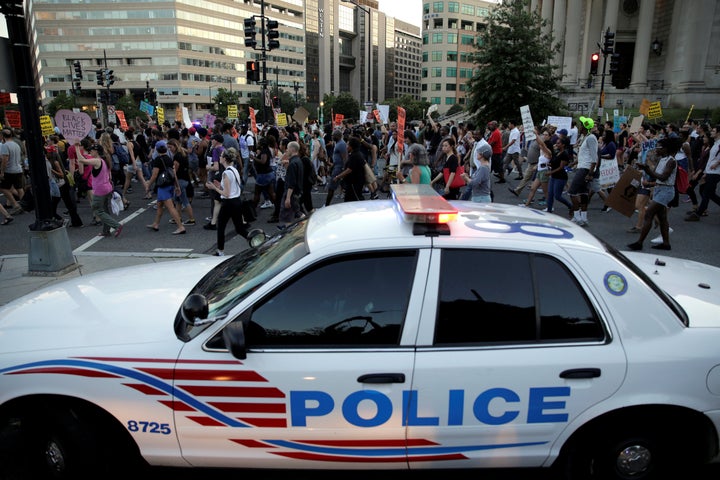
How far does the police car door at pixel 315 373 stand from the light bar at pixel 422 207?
22 centimetres

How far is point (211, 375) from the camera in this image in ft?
8.68

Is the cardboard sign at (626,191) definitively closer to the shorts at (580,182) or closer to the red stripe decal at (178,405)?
the shorts at (580,182)

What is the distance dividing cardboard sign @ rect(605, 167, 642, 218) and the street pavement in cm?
60

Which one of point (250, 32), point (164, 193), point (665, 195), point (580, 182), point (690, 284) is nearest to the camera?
point (690, 284)

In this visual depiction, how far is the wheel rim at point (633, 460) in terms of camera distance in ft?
9.28

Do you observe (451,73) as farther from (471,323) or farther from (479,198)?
(471,323)

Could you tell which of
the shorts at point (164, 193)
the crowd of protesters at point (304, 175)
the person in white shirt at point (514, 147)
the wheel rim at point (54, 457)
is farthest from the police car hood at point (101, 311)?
the person in white shirt at point (514, 147)

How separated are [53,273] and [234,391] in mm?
6177

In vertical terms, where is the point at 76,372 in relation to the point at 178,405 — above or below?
above

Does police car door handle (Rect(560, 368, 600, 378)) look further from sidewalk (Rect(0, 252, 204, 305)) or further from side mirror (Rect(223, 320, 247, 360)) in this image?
sidewalk (Rect(0, 252, 204, 305))

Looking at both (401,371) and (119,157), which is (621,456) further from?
(119,157)

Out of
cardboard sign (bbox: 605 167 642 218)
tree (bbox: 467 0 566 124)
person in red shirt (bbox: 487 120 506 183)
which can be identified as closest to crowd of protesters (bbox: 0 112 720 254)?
cardboard sign (bbox: 605 167 642 218)

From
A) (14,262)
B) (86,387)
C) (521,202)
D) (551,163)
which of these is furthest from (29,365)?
(521,202)

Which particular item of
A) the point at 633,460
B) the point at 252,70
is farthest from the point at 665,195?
the point at 252,70
